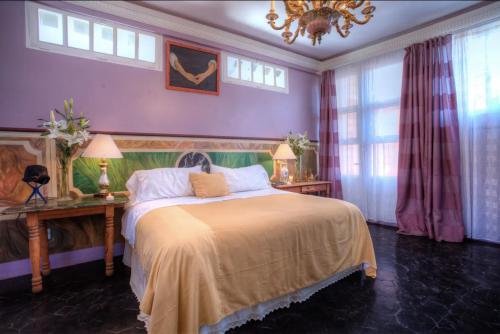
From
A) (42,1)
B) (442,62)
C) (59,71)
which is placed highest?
(42,1)

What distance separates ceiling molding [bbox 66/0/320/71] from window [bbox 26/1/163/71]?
5.5 inches

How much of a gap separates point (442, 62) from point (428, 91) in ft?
1.25

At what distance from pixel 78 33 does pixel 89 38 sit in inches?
4.3

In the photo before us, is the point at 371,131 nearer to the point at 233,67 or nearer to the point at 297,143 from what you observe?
the point at 297,143

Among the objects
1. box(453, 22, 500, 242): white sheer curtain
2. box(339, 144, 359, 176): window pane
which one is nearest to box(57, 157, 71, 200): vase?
box(339, 144, 359, 176): window pane

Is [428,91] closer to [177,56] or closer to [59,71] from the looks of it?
[177,56]

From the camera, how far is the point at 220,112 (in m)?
3.80

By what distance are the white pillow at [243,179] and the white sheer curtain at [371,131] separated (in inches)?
74.4

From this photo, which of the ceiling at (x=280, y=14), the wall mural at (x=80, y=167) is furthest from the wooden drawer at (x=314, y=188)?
the ceiling at (x=280, y=14)

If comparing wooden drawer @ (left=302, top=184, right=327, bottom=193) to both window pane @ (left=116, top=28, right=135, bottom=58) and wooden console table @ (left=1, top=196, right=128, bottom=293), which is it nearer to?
wooden console table @ (left=1, top=196, right=128, bottom=293)

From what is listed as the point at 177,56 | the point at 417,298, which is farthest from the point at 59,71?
the point at 417,298

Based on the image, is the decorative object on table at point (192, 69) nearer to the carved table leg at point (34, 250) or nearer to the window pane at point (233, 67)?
the window pane at point (233, 67)

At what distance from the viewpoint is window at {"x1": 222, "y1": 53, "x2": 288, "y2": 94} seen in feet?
12.8

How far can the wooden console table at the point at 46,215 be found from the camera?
2.19 m
